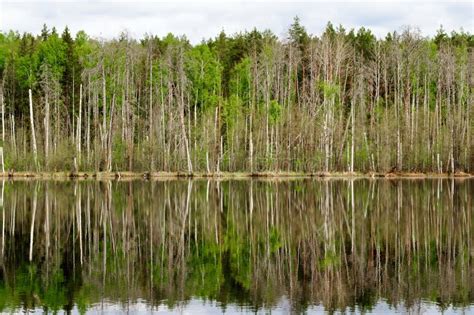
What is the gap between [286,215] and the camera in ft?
89.2

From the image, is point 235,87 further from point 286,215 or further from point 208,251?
point 208,251

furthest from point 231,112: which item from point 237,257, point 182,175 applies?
point 237,257

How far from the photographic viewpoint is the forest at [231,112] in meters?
61.9

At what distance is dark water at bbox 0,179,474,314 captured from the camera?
509 inches

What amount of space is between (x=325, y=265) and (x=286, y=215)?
10.9m

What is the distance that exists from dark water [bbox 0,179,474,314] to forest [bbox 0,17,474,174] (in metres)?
30.3

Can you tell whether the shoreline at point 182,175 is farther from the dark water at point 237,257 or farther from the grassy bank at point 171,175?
the dark water at point 237,257

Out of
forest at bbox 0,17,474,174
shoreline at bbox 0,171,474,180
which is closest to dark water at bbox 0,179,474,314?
shoreline at bbox 0,171,474,180

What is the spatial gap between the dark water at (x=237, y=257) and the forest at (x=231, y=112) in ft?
99.3

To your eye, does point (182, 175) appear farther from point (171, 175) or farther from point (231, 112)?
point (231, 112)

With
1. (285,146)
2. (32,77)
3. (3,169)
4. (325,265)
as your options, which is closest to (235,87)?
(285,146)

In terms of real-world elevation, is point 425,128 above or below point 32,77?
below

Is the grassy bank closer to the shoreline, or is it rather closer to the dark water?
the shoreline

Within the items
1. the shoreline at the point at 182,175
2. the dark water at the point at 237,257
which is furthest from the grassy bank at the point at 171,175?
the dark water at the point at 237,257
